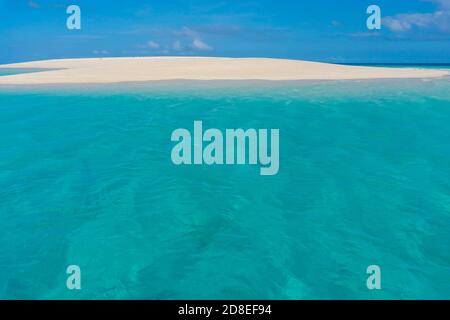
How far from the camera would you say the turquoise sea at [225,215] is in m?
5.44

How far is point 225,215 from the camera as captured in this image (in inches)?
286

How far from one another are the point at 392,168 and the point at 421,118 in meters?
8.19

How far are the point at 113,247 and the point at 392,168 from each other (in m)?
7.56

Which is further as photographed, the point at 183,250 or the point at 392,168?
the point at 392,168

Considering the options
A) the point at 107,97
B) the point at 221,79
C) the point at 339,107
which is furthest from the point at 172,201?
the point at 221,79

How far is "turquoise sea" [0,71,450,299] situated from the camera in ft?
17.8

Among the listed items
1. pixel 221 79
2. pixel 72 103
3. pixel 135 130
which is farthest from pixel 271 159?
pixel 221 79

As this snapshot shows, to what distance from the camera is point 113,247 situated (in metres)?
6.25

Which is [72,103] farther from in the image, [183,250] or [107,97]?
[183,250]
